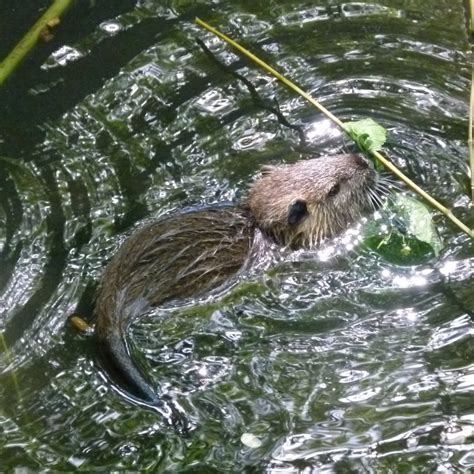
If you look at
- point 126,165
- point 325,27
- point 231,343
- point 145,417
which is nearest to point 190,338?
point 231,343

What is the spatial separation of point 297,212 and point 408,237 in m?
0.69

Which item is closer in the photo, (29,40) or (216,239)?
(216,239)

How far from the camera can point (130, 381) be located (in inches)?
156

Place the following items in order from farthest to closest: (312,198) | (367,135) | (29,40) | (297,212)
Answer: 1. (29,40)
2. (312,198)
3. (297,212)
4. (367,135)

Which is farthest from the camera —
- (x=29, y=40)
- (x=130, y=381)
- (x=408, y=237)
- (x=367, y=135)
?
(x=29, y=40)

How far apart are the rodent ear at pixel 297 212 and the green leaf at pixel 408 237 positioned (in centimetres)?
43

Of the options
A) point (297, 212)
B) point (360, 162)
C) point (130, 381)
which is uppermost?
point (360, 162)

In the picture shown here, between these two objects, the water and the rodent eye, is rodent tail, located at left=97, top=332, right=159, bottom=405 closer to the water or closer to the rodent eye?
the water

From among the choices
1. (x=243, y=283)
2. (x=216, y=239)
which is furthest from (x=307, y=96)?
(x=243, y=283)

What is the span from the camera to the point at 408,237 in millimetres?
4391

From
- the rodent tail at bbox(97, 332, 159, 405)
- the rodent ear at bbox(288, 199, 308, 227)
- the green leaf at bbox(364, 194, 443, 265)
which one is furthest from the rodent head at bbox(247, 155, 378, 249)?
the rodent tail at bbox(97, 332, 159, 405)

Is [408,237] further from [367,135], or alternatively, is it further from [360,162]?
[360,162]

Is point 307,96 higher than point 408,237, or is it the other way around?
point 307,96

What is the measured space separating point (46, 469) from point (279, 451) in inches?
33.8
